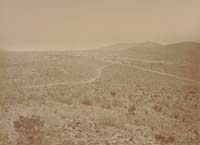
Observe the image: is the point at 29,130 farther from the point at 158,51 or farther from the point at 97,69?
the point at 158,51

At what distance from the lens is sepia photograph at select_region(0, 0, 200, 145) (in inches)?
76.8

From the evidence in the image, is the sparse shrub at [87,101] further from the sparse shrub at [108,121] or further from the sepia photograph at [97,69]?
the sparse shrub at [108,121]

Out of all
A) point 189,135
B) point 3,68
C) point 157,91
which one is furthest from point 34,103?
point 189,135

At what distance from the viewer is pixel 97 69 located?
78.2 inches

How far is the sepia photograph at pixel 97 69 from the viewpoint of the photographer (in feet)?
6.40

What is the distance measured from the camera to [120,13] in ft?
6.50

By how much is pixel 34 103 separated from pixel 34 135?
0.17m

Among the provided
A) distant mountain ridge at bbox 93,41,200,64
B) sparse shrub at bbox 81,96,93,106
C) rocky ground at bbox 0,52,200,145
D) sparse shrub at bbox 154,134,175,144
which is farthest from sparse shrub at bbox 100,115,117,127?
distant mountain ridge at bbox 93,41,200,64

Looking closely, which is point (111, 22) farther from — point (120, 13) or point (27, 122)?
point (27, 122)

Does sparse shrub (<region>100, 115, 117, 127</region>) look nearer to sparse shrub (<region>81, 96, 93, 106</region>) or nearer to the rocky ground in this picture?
the rocky ground

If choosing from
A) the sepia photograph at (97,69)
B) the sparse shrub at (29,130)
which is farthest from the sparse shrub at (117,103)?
the sparse shrub at (29,130)

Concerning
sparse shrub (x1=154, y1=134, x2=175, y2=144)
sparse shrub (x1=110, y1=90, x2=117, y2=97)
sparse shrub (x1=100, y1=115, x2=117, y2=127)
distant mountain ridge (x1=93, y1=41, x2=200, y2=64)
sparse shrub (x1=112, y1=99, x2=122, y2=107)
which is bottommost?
sparse shrub (x1=154, y1=134, x2=175, y2=144)

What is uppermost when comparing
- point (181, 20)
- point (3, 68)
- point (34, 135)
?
point (181, 20)

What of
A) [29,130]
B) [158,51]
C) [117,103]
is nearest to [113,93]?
[117,103]
